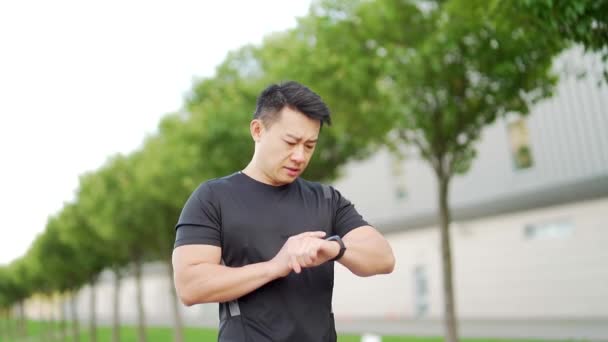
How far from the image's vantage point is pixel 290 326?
93.1 inches

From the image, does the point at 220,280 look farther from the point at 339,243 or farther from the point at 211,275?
the point at 339,243

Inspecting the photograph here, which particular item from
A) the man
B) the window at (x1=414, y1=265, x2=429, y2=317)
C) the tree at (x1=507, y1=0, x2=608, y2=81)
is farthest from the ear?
the window at (x1=414, y1=265, x2=429, y2=317)

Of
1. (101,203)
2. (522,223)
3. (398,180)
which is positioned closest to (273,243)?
(522,223)

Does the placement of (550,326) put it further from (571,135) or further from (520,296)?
(571,135)

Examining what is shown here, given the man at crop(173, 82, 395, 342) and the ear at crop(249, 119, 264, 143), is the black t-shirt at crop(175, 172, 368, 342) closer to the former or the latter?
the man at crop(173, 82, 395, 342)

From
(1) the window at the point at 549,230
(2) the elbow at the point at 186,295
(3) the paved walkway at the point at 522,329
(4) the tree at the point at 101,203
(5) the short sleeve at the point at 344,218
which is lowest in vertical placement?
(3) the paved walkway at the point at 522,329

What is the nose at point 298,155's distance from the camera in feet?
8.17

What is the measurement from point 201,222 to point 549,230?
960 inches

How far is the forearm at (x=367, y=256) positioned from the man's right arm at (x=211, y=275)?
31 cm

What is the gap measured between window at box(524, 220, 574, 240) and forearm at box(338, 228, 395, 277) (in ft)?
75.8

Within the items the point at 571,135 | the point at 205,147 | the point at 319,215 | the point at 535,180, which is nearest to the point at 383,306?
the point at 535,180

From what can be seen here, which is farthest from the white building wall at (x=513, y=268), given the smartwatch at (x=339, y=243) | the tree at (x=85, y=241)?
the smartwatch at (x=339, y=243)

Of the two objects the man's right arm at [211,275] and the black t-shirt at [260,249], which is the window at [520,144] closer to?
the black t-shirt at [260,249]

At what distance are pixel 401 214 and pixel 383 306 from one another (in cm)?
487
